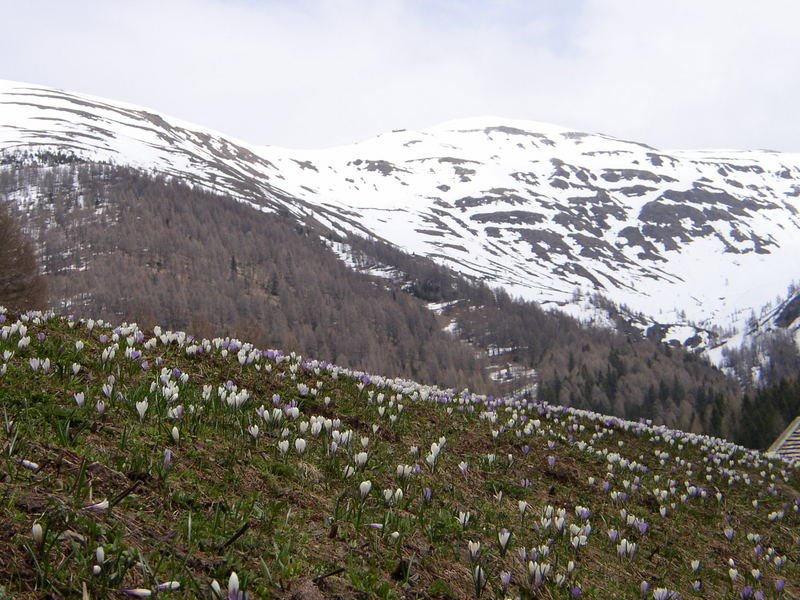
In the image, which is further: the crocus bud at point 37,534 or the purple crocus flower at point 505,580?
the purple crocus flower at point 505,580

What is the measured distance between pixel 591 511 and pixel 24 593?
6303 millimetres

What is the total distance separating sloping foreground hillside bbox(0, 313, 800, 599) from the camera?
3.86 metres

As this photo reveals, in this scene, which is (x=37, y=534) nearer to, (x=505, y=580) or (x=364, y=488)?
(x=364, y=488)

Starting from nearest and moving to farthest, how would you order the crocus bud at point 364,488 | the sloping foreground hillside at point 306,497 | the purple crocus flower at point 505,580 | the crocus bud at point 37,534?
the crocus bud at point 37,534 < the sloping foreground hillside at point 306,497 < the purple crocus flower at point 505,580 < the crocus bud at point 364,488

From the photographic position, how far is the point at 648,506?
28.7 feet

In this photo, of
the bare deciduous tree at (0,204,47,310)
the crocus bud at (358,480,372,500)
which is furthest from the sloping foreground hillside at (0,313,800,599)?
the bare deciduous tree at (0,204,47,310)

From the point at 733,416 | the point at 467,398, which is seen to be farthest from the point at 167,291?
the point at 467,398

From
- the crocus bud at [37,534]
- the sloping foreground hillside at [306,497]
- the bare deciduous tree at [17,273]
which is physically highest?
the crocus bud at [37,534]

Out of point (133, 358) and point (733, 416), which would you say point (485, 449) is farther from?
point (733, 416)

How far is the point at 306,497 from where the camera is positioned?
5465 mm

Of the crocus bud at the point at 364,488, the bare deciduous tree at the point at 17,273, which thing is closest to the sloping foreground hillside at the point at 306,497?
the crocus bud at the point at 364,488

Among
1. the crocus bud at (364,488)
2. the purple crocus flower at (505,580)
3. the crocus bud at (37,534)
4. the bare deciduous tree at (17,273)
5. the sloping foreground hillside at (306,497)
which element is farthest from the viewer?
the bare deciduous tree at (17,273)

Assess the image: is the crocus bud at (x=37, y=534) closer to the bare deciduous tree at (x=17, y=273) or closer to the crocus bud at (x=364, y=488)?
the crocus bud at (x=364, y=488)

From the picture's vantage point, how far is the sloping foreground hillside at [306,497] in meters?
3.86
